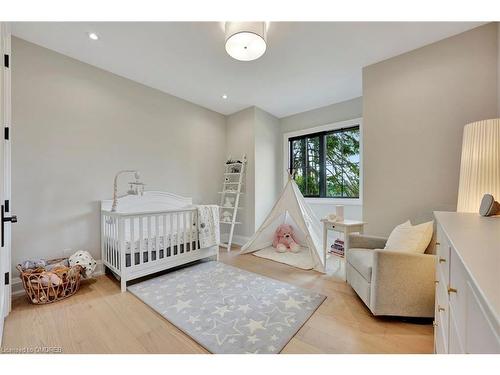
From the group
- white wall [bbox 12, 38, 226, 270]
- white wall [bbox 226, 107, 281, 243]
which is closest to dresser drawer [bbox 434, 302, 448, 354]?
white wall [bbox 226, 107, 281, 243]

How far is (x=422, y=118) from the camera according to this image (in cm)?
227

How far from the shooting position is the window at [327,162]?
3.58 meters

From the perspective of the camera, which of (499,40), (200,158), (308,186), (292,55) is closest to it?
(499,40)

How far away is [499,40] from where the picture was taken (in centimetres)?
189

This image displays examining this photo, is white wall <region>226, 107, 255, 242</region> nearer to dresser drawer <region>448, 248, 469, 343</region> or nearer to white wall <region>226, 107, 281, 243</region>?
white wall <region>226, 107, 281, 243</region>

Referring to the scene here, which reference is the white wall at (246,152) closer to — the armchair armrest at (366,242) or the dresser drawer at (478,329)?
the armchair armrest at (366,242)

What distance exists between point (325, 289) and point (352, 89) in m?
2.70

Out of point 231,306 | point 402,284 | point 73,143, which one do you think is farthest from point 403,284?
point 73,143

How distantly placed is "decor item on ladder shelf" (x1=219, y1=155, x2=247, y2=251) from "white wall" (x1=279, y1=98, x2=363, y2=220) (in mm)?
899

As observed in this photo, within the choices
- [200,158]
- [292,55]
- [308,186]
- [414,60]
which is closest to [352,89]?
[414,60]

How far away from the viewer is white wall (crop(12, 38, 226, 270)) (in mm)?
2201

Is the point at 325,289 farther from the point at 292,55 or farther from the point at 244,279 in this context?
the point at 292,55

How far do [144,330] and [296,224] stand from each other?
7.65 ft

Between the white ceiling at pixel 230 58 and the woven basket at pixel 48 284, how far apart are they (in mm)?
2255
